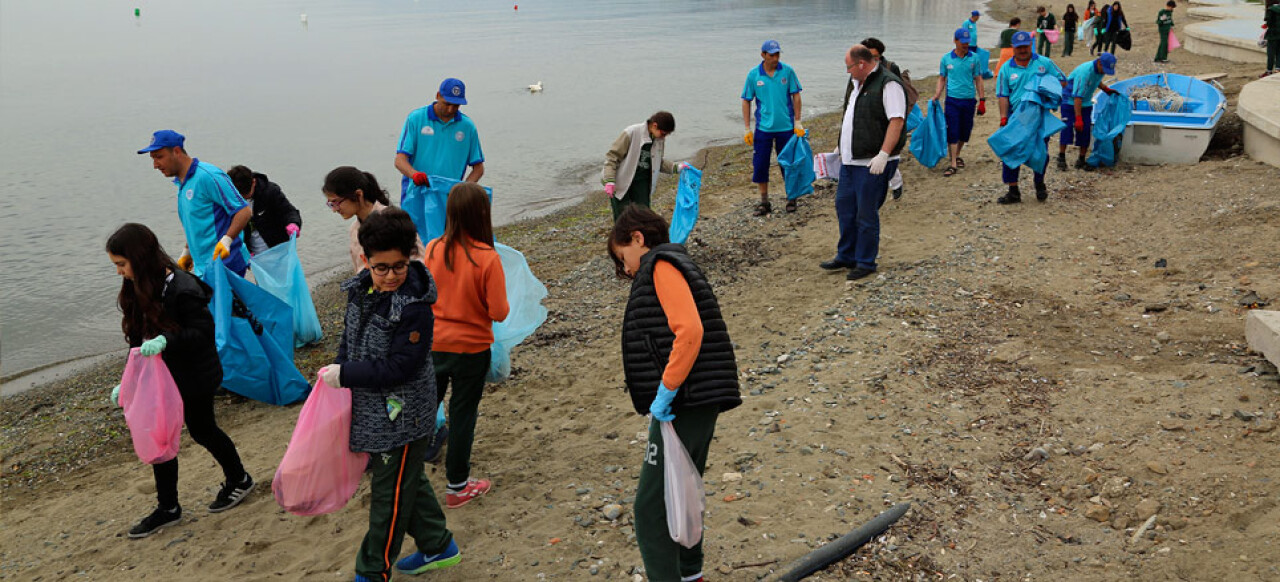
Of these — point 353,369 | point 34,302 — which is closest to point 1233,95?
point 353,369

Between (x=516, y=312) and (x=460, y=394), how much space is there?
1070mm

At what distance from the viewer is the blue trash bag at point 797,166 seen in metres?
9.63

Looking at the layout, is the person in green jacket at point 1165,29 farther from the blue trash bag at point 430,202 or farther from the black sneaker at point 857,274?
the blue trash bag at point 430,202

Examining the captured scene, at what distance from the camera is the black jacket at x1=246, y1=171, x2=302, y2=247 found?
707cm

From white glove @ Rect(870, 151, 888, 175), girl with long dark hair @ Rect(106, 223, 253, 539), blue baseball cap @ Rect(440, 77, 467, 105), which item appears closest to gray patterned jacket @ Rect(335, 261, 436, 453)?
girl with long dark hair @ Rect(106, 223, 253, 539)

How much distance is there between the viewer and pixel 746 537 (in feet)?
13.3

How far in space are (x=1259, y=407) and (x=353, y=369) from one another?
4.44m

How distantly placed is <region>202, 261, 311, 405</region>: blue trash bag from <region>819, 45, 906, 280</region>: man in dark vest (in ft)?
14.2

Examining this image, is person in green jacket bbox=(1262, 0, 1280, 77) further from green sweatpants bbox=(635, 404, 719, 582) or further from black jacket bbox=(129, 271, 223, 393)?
black jacket bbox=(129, 271, 223, 393)

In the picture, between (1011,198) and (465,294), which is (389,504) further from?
(1011,198)

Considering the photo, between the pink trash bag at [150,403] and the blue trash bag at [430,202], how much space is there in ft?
9.84

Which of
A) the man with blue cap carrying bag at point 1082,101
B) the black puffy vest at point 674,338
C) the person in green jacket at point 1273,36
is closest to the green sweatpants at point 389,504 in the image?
the black puffy vest at point 674,338

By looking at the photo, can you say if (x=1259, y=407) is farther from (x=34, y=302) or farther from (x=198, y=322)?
(x=34, y=302)

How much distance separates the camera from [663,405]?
314 centimetres
